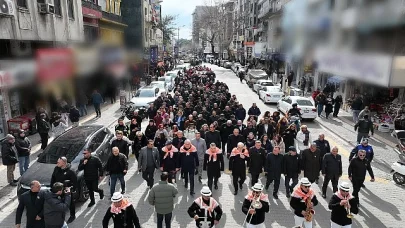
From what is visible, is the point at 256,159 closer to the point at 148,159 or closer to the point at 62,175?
the point at 148,159

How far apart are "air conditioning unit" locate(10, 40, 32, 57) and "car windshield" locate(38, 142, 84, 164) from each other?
7.54 m

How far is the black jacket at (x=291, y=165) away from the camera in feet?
28.6

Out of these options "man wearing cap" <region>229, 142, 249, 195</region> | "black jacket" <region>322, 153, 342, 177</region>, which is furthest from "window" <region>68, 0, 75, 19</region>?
"black jacket" <region>322, 153, 342, 177</region>

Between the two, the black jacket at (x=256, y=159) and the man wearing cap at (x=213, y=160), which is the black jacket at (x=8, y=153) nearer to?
the man wearing cap at (x=213, y=160)

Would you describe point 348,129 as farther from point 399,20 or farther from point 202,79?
point 202,79

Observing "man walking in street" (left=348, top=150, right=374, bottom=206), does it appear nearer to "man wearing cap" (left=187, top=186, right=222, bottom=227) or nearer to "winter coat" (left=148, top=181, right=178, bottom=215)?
"man wearing cap" (left=187, top=186, right=222, bottom=227)

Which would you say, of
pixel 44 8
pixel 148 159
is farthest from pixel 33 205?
pixel 44 8

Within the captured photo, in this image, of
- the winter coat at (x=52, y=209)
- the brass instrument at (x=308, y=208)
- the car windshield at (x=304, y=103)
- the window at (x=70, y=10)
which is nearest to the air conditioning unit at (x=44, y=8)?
the window at (x=70, y=10)

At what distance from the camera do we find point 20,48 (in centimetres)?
1515

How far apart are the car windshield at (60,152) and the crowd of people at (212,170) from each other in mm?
645

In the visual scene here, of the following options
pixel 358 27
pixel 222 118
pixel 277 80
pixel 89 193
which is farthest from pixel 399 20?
pixel 277 80

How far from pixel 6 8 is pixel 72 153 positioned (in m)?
7.78

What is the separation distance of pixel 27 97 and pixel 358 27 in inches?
607

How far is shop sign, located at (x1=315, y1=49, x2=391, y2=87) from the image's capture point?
13.0m
